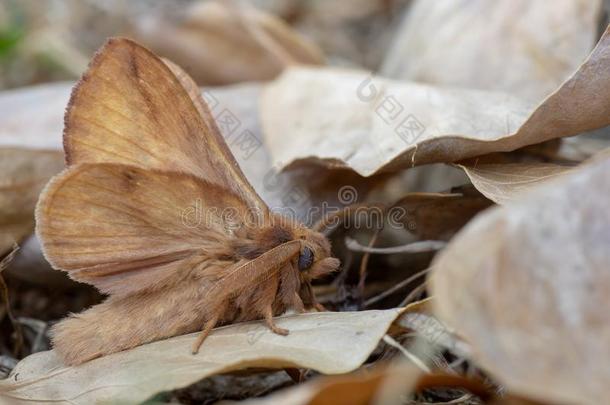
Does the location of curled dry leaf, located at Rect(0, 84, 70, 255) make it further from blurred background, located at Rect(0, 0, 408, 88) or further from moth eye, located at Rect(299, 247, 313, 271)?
blurred background, located at Rect(0, 0, 408, 88)

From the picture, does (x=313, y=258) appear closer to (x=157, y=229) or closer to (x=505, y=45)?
(x=157, y=229)

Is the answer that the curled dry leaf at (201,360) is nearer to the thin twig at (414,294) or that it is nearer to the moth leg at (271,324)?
the moth leg at (271,324)

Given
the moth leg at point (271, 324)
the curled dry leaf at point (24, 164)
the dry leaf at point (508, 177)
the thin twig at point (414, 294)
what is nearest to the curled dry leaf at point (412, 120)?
the dry leaf at point (508, 177)

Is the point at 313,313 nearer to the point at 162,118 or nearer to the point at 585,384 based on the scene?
the point at 162,118

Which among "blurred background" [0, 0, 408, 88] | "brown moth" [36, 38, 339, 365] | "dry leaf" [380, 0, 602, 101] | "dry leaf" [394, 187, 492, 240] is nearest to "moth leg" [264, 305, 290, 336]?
"brown moth" [36, 38, 339, 365]

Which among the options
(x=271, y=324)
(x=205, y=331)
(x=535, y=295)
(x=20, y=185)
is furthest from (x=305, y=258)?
(x=20, y=185)

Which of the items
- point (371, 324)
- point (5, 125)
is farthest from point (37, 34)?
point (371, 324)
